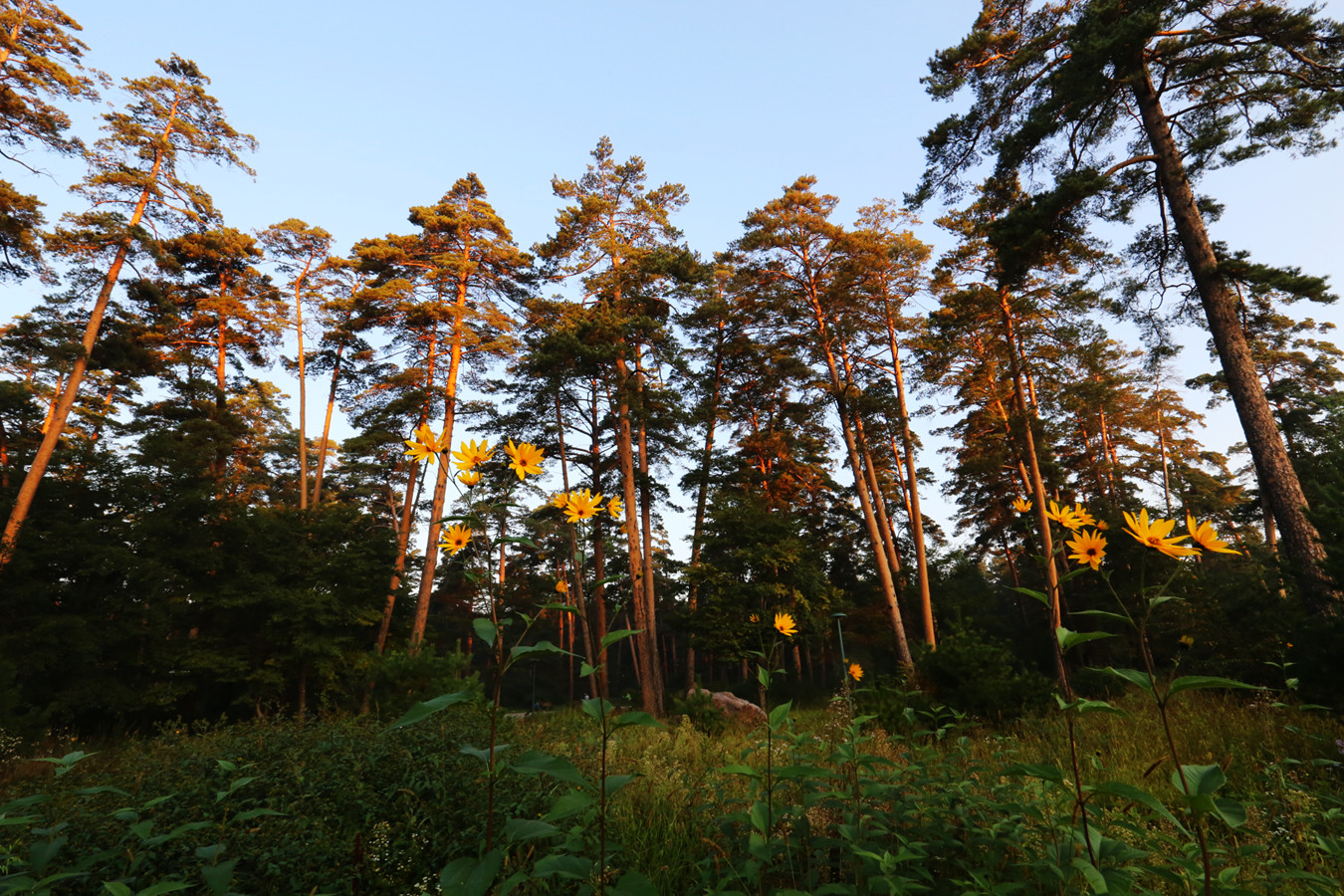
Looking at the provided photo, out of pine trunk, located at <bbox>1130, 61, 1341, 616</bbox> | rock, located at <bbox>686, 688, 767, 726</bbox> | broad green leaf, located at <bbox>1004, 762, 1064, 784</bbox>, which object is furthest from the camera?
rock, located at <bbox>686, 688, 767, 726</bbox>

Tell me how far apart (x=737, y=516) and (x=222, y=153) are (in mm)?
14653

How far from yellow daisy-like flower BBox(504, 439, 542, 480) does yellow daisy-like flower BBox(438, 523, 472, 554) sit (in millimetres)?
277

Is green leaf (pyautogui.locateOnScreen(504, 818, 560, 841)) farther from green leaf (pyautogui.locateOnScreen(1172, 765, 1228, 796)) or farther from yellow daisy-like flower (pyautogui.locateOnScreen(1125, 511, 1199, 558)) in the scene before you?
yellow daisy-like flower (pyautogui.locateOnScreen(1125, 511, 1199, 558))

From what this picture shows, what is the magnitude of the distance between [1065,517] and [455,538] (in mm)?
1966

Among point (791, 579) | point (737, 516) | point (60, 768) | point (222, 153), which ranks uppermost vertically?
point (222, 153)

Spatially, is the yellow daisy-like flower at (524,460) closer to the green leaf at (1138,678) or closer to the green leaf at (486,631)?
the green leaf at (486,631)

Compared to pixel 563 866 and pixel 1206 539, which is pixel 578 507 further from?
pixel 1206 539

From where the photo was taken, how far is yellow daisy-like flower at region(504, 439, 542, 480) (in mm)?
1813

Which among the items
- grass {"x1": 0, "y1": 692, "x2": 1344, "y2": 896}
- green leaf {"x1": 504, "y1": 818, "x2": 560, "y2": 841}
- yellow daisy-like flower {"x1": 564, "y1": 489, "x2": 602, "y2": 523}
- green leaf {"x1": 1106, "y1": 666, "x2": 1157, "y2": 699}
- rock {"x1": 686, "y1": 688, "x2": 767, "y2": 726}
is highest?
yellow daisy-like flower {"x1": 564, "y1": 489, "x2": 602, "y2": 523}

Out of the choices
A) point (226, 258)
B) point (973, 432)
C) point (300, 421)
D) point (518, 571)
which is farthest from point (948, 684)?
point (518, 571)

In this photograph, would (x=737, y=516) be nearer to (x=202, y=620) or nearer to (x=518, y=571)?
(x=202, y=620)

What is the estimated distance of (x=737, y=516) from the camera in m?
13.5

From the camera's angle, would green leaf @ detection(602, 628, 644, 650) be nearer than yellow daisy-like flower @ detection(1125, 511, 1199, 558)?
Yes

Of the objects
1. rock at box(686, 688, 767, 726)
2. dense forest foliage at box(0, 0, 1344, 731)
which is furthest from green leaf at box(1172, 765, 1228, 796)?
rock at box(686, 688, 767, 726)
